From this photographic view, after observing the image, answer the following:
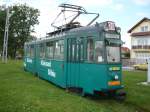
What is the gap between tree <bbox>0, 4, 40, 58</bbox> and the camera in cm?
7662

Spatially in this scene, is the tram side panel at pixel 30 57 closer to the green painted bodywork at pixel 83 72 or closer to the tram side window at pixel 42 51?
the tram side window at pixel 42 51

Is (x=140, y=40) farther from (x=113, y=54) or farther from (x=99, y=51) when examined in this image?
(x=99, y=51)

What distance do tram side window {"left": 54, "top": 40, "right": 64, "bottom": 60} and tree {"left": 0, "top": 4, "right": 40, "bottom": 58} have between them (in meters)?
60.0

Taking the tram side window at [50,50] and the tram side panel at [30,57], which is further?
the tram side panel at [30,57]

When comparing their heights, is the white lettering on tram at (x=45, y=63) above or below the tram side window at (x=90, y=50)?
below

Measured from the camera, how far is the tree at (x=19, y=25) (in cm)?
7662

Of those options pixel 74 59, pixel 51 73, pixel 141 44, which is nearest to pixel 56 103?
pixel 74 59

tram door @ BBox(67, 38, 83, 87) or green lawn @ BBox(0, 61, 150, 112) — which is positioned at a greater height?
tram door @ BBox(67, 38, 83, 87)

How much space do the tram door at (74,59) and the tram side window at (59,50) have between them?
0.82 m

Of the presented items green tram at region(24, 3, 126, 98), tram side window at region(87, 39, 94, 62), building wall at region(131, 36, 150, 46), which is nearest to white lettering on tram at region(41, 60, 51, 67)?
green tram at region(24, 3, 126, 98)

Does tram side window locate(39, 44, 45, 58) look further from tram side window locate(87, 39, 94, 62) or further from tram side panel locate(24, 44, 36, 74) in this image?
tram side window locate(87, 39, 94, 62)

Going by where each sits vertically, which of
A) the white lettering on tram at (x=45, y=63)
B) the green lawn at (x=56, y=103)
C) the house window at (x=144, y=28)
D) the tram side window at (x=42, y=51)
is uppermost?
the house window at (x=144, y=28)

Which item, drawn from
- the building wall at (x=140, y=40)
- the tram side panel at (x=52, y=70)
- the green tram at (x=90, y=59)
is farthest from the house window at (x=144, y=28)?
the green tram at (x=90, y=59)

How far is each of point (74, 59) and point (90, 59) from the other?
1413 mm
